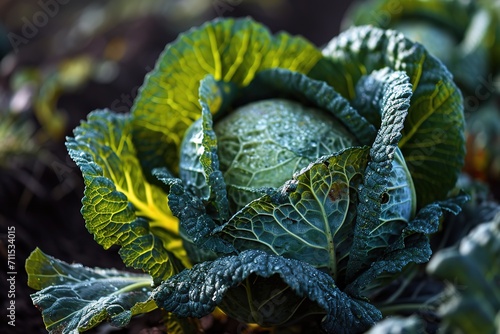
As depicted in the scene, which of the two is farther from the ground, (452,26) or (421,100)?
(421,100)

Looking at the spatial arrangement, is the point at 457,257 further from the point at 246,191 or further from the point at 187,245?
the point at 187,245

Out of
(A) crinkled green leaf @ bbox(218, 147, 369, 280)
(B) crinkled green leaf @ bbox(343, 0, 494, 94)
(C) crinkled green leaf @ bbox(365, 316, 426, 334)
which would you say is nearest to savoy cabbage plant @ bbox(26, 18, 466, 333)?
(A) crinkled green leaf @ bbox(218, 147, 369, 280)

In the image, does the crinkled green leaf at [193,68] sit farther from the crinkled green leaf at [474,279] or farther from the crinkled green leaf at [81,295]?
the crinkled green leaf at [474,279]

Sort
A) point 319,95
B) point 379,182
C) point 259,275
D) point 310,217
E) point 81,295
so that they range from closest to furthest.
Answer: point 259,275, point 379,182, point 310,217, point 81,295, point 319,95

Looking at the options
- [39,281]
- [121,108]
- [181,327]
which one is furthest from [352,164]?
[121,108]

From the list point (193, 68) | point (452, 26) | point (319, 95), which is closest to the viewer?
point (319, 95)

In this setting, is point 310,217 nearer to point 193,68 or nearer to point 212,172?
point 212,172

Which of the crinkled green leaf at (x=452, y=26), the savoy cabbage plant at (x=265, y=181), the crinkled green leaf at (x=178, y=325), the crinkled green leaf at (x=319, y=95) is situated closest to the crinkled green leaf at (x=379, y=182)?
the savoy cabbage plant at (x=265, y=181)

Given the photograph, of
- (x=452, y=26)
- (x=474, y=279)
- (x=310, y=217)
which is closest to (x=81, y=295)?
(x=310, y=217)
